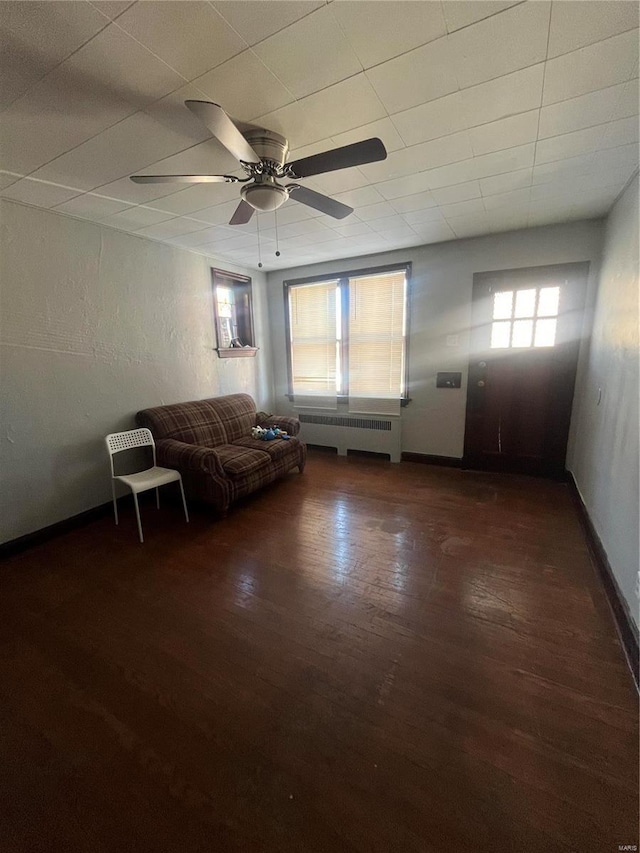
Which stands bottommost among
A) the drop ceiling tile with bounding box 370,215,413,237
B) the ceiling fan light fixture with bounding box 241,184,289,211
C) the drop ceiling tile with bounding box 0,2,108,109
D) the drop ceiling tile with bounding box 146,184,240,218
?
the ceiling fan light fixture with bounding box 241,184,289,211

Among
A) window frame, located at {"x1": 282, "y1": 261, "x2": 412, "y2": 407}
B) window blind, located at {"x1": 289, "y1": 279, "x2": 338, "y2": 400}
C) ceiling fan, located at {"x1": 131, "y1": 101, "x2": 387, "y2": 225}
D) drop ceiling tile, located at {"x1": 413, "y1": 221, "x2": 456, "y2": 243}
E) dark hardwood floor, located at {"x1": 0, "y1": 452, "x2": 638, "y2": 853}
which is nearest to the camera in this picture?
dark hardwood floor, located at {"x1": 0, "y1": 452, "x2": 638, "y2": 853}

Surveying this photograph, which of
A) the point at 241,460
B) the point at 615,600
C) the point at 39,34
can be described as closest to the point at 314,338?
the point at 241,460

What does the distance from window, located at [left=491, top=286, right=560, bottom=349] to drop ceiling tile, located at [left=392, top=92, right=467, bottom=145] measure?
2317mm

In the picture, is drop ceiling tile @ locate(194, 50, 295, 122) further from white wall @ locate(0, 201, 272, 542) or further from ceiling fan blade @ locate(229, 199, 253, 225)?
white wall @ locate(0, 201, 272, 542)

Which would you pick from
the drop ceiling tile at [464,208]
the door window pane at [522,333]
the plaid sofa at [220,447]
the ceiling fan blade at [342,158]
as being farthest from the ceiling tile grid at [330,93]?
the plaid sofa at [220,447]

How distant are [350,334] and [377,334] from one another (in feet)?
1.23

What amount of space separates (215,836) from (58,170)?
329cm

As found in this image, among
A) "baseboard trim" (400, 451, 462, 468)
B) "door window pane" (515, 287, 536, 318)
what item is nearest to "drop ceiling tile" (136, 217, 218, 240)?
"door window pane" (515, 287, 536, 318)

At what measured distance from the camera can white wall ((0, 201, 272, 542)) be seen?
252 cm

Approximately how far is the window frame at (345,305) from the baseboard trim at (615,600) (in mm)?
2334

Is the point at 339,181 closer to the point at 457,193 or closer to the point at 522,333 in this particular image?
the point at 457,193

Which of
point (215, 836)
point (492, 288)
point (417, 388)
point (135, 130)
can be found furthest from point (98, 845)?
point (492, 288)

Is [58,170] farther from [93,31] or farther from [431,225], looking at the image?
[431,225]

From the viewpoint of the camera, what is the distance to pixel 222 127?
1377mm
